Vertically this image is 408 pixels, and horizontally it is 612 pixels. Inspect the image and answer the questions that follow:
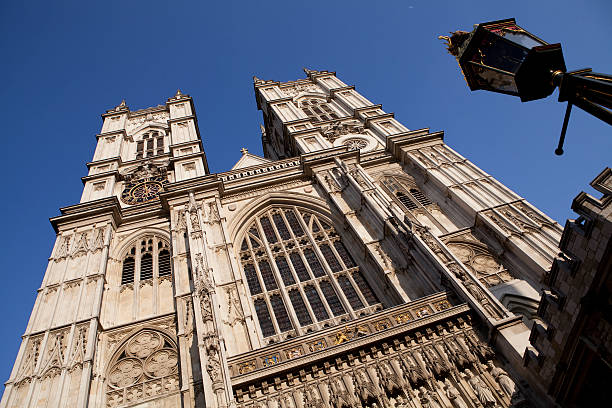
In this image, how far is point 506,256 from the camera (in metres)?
15.2

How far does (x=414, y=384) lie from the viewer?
10570mm

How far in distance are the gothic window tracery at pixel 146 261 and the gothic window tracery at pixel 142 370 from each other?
3291mm

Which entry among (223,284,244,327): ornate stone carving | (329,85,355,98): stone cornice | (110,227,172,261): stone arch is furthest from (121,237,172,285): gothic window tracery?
(329,85,355,98): stone cornice

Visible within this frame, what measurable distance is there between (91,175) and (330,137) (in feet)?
42.5

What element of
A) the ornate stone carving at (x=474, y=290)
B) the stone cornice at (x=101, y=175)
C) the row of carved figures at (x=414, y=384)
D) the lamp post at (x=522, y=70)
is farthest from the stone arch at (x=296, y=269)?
the stone cornice at (x=101, y=175)

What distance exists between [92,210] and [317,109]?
55.1 feet

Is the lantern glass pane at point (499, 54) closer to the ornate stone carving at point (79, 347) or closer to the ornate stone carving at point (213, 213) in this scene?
the ornate stone carving at point (213, 213)

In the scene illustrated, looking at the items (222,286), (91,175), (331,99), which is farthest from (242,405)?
(331,99)

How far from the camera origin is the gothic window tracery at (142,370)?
12.3 m

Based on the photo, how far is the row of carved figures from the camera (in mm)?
10117

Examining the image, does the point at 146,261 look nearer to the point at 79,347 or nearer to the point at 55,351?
the point at 79,347

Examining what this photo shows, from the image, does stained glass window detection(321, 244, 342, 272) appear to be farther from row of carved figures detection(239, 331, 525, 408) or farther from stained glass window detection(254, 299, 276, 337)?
row of carved figures detection(239, 331, 525, 408)

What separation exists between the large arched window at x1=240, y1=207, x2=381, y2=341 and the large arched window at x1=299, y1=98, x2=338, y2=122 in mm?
10516

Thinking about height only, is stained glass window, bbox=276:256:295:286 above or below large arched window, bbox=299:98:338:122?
below
